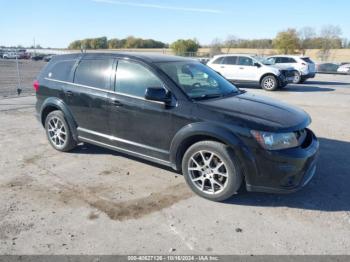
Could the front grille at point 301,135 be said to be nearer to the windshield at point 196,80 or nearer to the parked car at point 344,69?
the windshield at point 196,80

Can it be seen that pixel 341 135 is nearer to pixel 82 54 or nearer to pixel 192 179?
pixel 192 179

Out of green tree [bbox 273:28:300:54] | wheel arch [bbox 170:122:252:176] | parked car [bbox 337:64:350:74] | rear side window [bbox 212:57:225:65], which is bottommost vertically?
wheel arch [bbox 170:122:252:176]

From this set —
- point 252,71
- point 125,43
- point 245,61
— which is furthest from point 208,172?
point 125,43

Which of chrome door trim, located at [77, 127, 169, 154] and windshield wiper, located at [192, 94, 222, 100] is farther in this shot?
chrome door trim, located at [77, 127, 169, 154]

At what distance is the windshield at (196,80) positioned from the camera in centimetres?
438

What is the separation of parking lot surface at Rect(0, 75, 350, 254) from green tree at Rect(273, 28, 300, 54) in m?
57.7

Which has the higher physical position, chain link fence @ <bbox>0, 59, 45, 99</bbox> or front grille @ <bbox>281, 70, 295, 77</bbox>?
front grille @ <bbox>281, 70, 295, 77</bbox>

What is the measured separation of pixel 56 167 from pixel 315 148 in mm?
3729

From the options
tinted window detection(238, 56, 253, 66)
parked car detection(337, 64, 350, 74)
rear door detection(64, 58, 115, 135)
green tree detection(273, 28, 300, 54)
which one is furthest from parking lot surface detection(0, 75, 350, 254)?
green tree detection(273, 28, 300, 54)

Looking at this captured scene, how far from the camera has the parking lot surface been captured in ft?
10.1

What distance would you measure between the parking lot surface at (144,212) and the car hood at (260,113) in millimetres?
954

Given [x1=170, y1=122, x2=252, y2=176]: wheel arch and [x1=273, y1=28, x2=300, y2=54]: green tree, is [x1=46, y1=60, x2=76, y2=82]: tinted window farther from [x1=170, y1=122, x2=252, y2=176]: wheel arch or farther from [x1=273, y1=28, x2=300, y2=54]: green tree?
[x1=273, y1=28, x2=300, y2=54]: green tree

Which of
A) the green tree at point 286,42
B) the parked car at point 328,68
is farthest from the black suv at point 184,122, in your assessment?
the green tree at point 286,42

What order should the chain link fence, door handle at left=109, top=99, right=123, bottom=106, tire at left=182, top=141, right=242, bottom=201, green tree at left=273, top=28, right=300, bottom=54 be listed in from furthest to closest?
green tree at left=273, top=28, right=300, bottom=54 → the chain link fence → door handle at left=109, top=99, right=123, bottom=106 → tire at left=182, top=141, right=242, bottom=201
